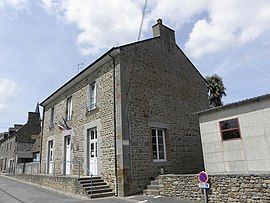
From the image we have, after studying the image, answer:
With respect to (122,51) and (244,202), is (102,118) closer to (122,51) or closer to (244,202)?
(122,51)

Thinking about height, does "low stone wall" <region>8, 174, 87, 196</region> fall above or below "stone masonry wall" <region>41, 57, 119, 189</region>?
below

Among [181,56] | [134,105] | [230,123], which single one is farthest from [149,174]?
[181,56]

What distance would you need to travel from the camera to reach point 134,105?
39.9 feet

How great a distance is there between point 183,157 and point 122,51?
6.47 meters

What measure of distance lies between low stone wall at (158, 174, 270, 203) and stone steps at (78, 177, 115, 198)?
250 centimetres

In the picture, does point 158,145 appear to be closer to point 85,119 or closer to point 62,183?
point 85,119

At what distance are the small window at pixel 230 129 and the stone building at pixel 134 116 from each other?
3.78m

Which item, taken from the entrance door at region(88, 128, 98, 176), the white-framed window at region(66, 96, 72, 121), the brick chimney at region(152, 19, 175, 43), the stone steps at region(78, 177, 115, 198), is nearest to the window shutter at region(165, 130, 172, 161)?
the stone steps at region(78, 177, 115, 198)

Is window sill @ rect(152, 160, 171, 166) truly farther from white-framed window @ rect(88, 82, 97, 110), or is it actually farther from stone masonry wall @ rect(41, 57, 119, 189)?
white-framed window @ rect(88, 82, 97, 110)

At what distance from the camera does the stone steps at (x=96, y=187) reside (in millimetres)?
10570

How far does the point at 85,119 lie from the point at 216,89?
13203 mm

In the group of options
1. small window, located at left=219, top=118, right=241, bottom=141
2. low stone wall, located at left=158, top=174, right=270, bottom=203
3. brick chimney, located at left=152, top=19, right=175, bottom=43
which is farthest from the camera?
brick chimney, located at left=152, top=19, right=175, bottom=43

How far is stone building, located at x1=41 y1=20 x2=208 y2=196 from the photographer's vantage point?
450 inches

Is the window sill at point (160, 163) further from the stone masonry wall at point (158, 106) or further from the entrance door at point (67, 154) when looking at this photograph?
the entrance door at point (67, 154)
